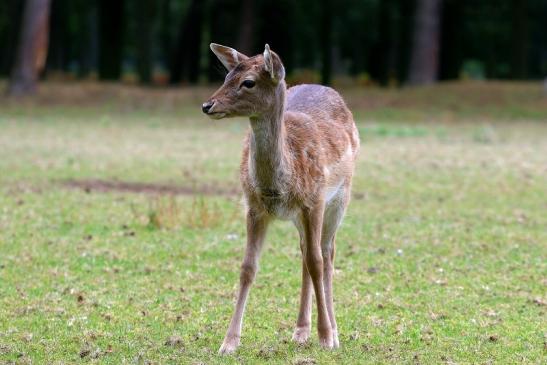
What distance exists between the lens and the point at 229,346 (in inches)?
237

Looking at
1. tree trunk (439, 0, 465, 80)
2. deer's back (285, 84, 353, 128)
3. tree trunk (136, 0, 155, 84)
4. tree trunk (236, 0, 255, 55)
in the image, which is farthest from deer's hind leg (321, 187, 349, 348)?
tree trunk (136, 0, 155, 84)

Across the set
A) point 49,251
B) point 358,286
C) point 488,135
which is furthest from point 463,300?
point 488,135

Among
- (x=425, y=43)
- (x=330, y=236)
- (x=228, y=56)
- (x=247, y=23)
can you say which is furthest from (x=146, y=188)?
(x=247, y=23)

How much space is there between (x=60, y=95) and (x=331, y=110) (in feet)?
84.7

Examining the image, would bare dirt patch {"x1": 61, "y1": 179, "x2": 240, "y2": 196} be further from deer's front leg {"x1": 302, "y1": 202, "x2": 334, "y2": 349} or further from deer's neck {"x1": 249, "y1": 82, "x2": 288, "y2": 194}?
deer's neck {"x1": 249, "y1": 82, "x2": 288, "y2": 194}

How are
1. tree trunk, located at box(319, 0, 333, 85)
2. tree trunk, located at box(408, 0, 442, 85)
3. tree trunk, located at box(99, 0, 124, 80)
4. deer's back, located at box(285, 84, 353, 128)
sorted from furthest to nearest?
1. tree trunk, located at box(319, 0, 333, 85)
2. tree trunk, located at box(99, 0, 124, 80)
3. tree trunk, located at box(408, 0, 442, 85)
4. deer's back, located at box(285, 84, 353, 128)

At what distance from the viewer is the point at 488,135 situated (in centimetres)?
2184

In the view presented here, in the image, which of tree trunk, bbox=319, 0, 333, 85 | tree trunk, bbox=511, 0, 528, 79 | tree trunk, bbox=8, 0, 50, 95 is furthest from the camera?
tree trunk, bbox=319, 0, 333, 85

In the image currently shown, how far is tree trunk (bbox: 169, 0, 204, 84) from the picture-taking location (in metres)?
39.1

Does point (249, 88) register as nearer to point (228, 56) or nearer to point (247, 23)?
point (228, 56)

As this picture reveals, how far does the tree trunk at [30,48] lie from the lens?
2964 cm

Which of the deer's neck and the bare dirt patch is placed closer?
the deer's neck

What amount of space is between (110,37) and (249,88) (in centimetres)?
3198

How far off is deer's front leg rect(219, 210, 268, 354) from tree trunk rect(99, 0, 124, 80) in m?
31.4
